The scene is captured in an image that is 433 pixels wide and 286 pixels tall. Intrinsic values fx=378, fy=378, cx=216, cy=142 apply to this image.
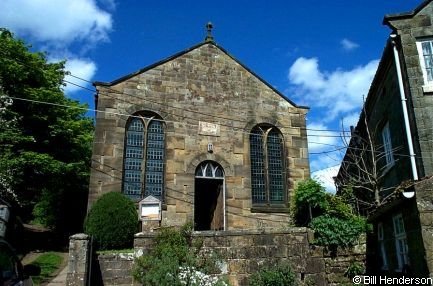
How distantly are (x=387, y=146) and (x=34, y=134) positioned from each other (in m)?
16.4

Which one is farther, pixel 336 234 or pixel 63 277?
pixel 63 277

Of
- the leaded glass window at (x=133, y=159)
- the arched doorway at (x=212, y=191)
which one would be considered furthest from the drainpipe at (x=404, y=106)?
the leaded glass window at (x=133, y=159)

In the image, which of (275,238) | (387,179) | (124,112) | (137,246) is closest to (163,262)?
(137,246)

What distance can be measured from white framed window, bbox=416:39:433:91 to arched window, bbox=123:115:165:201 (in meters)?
9.91

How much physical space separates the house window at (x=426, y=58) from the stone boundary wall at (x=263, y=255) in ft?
18.6

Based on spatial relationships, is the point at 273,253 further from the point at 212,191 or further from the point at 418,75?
the point at 212,191

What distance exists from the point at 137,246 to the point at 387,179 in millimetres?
9740

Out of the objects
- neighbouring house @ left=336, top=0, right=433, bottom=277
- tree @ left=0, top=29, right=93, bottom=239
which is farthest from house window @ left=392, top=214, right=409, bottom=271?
tree @ left=0, top=29, right=93, bottom=239

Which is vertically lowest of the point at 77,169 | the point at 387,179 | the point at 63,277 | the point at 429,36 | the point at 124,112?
the point at 63,277

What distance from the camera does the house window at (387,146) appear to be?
13.6 metres

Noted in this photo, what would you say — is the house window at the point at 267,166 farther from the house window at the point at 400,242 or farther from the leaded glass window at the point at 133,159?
the house window at the point at 400,242

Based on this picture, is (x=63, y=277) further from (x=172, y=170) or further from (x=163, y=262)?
(x=172, y=170)

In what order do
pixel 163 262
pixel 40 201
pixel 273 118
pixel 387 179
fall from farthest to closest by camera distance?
1. pixel 40 201
2. pixel 273 118
3. pixel 387 179
4. pixel 163 262

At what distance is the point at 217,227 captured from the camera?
52.5 ft
